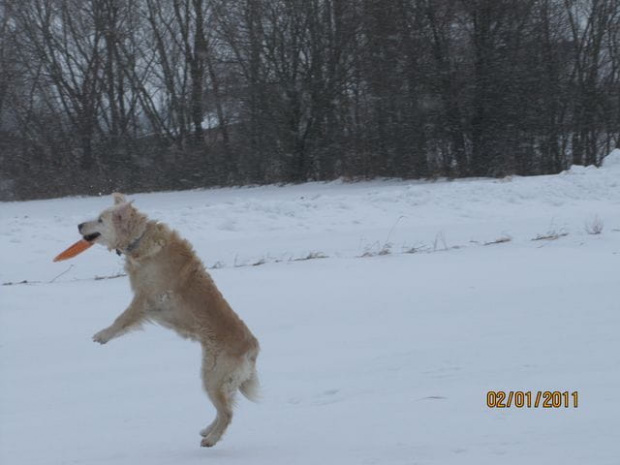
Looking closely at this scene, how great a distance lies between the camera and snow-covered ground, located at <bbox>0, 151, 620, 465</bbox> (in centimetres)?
521

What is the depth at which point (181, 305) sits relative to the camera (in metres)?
5.63

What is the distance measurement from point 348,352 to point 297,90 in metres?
26.9

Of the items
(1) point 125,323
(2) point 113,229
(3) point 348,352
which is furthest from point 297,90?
(1) point 125,323

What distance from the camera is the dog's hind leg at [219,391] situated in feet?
17.5

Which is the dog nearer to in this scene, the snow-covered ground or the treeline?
the snow-covered ground

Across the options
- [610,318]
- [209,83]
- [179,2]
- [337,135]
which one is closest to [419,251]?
[610,318]

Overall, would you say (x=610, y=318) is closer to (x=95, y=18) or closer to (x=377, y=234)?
(x=377, y=234)

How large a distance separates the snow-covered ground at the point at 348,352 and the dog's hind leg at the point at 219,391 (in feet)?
0.44

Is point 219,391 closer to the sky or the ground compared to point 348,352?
closer to the sky

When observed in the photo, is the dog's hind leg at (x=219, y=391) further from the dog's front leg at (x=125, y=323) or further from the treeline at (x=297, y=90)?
the treeline at (x=297, y=90)
